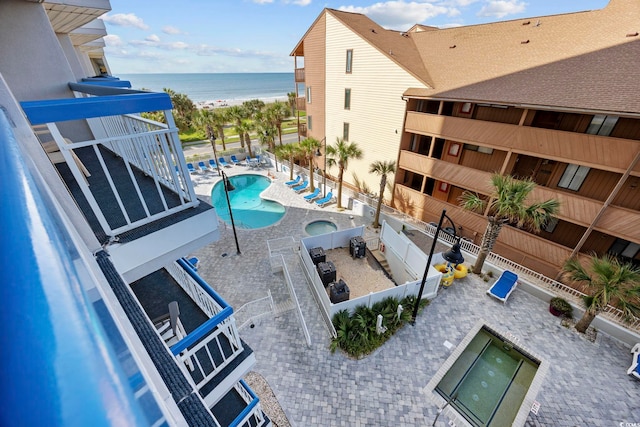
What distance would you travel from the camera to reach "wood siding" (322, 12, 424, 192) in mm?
18125

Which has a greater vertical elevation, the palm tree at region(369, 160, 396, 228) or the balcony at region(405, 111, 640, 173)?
the balcony at region(405, 111, 640, 173)

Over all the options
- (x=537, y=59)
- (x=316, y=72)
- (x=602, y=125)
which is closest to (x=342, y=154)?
(x=316, y=72)

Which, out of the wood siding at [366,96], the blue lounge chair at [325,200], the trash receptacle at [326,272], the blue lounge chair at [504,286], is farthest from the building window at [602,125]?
the blue lounge chair at [325,200]

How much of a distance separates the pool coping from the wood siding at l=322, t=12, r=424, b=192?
39.7 feet

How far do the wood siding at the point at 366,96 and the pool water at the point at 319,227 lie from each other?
17.6ft

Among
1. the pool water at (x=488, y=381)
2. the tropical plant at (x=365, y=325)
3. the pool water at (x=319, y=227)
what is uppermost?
the tropical plant at (x=365, y=325)

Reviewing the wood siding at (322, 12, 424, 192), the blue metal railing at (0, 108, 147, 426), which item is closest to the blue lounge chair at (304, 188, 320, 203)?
the wood siding at (322, 12, 424, 192)

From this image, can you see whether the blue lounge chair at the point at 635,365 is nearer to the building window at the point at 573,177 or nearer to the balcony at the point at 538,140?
the balcony at the point at 538,140

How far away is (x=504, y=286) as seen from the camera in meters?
13.2

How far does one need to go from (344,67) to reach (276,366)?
20119 mm

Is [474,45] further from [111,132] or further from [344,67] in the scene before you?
[111,132]

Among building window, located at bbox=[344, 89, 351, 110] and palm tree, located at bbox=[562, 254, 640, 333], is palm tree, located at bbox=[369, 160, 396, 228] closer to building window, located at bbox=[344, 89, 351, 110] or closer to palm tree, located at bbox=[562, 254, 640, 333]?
building window, located at bbox=[344, 89, 351, 110]

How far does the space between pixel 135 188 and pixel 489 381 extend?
1362 cm

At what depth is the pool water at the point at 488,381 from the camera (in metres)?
9.57
